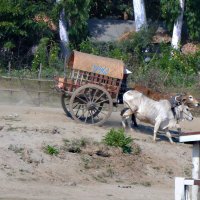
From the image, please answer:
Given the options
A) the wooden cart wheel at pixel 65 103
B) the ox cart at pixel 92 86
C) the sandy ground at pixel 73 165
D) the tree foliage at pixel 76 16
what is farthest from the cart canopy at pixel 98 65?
the tree foliage at pixel 76 16

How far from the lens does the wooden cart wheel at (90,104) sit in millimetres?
22734

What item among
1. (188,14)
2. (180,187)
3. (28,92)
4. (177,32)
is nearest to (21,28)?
(177,32)

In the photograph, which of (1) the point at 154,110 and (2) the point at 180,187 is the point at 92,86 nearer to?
(1) the point at 154,110

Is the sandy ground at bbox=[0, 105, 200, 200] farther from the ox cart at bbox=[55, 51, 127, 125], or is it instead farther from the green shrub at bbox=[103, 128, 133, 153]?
the ox cart at bbox=[55, 51, 127, 125]

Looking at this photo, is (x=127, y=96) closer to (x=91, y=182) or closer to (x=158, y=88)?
(x=91, y=182)

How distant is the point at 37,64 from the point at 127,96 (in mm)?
9793

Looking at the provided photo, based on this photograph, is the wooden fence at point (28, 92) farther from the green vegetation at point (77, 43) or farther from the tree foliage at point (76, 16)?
the tree foliage at point (76, 16)

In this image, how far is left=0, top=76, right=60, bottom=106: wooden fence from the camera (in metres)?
26.8

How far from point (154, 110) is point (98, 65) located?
1664mm

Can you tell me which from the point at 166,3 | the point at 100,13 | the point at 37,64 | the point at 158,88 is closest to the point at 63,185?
the point at 158,88

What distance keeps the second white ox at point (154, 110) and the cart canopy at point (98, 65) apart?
1.94 feet

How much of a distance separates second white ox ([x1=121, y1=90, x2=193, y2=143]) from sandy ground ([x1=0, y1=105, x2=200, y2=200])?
46 centimetres

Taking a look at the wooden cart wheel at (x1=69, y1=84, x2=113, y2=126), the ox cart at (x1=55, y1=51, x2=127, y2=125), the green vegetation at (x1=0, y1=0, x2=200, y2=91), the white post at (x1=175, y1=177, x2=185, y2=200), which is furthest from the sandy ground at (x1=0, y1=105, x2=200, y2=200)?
the green vegetation at (x1=0, y1=0, x2=200, y2=91)

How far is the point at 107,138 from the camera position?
70.1 ft
